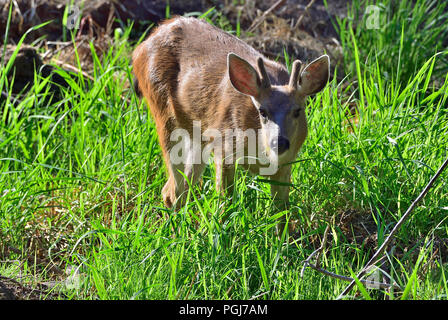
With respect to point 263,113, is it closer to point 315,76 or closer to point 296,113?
point 296,113

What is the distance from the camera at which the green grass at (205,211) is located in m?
3.96

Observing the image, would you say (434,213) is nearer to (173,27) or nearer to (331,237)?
(331,237)

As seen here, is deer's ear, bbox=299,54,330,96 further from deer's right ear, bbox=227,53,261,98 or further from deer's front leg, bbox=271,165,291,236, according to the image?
deer's front leg, bbox=271,165,291,236

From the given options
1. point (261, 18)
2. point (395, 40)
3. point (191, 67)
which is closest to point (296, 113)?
point (191, 67)

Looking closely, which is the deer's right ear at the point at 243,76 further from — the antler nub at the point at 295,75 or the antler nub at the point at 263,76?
the antler nub at the point at 295,75

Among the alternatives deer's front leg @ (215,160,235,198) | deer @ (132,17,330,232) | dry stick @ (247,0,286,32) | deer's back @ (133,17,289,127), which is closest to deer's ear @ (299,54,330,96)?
deer @ (132,17,330,232)

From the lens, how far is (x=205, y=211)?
4.25 metres

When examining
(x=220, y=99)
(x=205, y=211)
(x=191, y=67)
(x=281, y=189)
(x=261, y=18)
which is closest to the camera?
(x=205, y=211)

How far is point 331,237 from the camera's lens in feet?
15.5

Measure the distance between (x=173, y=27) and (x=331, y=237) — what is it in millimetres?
2015

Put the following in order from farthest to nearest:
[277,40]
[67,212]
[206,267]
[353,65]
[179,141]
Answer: [277,40]
[353,65]
[179,141]
[67,212]
[206,267]

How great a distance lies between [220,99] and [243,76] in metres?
0.53

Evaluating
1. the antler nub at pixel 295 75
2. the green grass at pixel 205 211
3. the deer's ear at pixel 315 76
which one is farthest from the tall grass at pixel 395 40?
the antler nub at pixel 295 75
